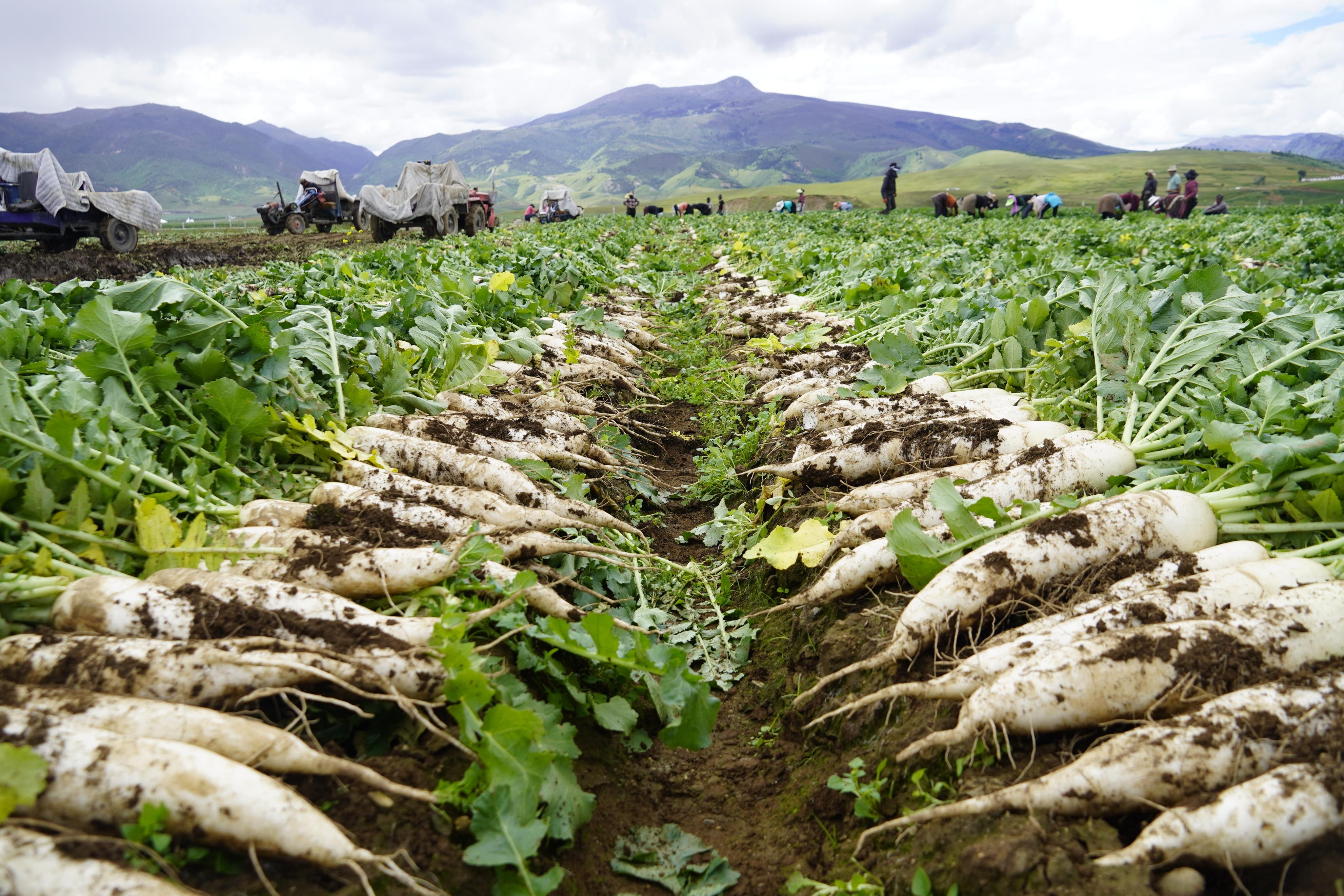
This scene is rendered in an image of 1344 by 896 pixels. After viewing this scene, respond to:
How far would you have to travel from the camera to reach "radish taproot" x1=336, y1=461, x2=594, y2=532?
11.5 ft

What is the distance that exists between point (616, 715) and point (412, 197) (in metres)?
23.7

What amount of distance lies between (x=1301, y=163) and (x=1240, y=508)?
12901 cm

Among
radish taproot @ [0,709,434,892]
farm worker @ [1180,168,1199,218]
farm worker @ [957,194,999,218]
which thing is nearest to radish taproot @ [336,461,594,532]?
radish taproot @ [0,709,434,892]

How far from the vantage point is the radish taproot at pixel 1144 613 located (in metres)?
2.38

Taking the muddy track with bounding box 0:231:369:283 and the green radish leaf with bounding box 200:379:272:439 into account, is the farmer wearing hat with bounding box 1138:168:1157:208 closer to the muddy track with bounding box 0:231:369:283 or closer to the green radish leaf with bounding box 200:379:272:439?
the muddy track with bounding box 0:231:369:283

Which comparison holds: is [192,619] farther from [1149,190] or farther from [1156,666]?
[1149,190]

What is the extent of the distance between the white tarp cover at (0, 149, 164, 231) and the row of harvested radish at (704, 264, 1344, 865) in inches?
828

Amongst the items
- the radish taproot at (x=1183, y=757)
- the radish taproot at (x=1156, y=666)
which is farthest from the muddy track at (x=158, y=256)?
the radish taproot at (x=1183, y=757)

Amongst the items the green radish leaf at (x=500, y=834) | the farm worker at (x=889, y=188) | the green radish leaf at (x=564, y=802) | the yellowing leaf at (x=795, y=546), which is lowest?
the green radish leaf at (x=564, y=802)

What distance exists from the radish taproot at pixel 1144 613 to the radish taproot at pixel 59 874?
6.19 ft

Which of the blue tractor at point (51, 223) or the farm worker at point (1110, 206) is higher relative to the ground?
the farm worker at point (1110, 206)

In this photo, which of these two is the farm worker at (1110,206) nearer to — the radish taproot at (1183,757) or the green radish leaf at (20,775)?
the radish taproot at (1183,757)

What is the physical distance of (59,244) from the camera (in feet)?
60.8

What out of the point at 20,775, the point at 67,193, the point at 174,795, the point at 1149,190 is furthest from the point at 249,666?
the point at 1149,190
